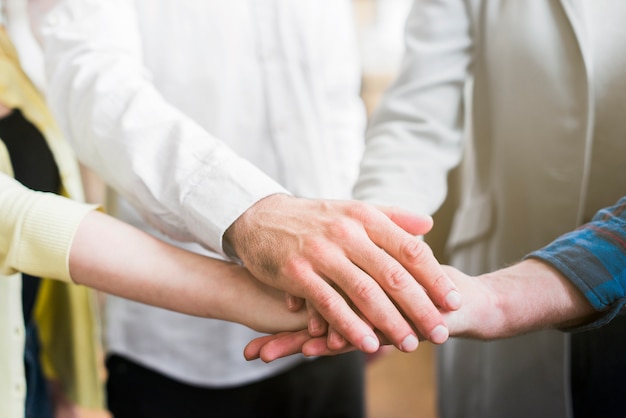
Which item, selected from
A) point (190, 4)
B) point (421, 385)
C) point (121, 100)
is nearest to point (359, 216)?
point (121, 100)

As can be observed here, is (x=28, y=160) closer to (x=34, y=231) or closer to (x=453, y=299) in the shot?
(x=34, y=231)

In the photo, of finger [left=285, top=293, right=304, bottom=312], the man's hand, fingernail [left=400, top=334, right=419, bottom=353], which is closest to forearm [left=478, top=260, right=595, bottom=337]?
the man's hand

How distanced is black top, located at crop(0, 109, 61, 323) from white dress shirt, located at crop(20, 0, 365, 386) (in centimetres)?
6

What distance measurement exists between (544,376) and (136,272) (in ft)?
1.87

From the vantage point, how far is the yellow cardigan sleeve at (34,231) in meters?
0.73

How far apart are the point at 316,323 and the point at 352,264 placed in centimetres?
8

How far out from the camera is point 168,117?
0.83 m

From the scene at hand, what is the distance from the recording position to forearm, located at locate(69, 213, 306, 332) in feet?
2.52

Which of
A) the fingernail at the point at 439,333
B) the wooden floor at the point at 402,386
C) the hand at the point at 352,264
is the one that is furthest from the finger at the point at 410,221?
the wooden floor at the point at 402,386

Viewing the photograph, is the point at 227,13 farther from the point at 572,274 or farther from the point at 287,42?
the point at 572,274

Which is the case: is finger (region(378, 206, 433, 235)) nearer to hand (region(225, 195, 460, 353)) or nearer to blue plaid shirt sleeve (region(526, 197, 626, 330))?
hand (region(225, 195, 460, 353))

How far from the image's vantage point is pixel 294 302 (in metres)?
0.75

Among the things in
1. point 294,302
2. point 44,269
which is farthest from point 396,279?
point 44,269

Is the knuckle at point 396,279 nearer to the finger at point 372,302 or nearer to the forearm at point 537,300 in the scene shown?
the finger at point 372,302
